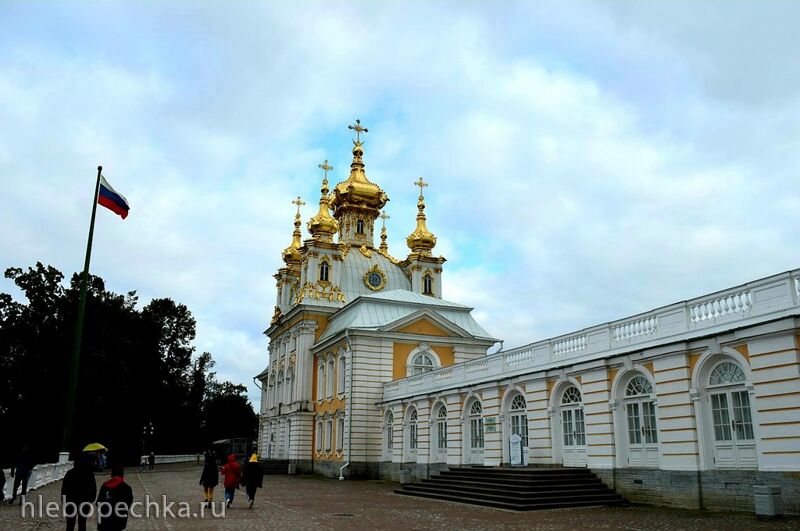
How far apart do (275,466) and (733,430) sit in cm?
3047

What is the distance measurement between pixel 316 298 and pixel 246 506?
956 inches

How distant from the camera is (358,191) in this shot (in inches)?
2026

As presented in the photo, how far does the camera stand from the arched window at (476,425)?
25391 mm

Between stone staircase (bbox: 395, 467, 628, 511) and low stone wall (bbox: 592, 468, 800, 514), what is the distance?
483 mm

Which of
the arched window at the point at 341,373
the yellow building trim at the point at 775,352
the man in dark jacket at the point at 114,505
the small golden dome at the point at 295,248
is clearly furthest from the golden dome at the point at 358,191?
the man in dark jacket at the point at 114,505

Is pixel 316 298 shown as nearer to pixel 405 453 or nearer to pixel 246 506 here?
pixel 405 453

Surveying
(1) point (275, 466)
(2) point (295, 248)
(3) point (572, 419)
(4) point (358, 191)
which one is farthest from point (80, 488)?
(2) point (295, 248)

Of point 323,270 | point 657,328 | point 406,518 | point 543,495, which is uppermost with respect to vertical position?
point 323,270

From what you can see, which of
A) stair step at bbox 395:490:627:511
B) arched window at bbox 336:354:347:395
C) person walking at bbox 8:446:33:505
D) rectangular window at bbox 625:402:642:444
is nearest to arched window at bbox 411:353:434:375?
arched window at bbox 336:354:347:395

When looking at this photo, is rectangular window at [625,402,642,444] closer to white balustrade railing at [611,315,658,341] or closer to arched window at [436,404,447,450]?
white balustrade railing at [611,315,658,341]

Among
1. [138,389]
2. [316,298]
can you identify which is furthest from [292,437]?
[138,389]

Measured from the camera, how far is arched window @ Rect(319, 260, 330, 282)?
44.0 meters

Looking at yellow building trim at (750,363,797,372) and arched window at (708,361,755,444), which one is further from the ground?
yellow building trim at (750,363,797,372)

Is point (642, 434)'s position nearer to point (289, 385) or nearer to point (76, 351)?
point (76, 351)
